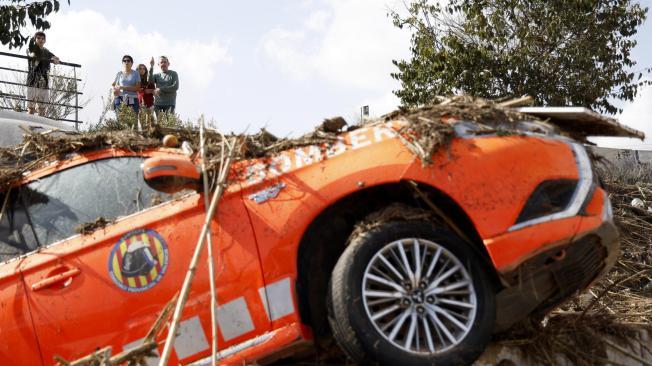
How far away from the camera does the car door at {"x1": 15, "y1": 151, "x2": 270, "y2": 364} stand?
4.52 metres

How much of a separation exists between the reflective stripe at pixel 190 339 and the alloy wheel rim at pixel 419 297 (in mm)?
937

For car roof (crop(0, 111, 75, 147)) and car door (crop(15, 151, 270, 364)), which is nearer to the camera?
car door (crop(15, 151, 270, 364))

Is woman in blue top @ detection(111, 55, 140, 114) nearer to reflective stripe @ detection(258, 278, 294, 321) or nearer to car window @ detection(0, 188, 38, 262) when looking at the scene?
car window @ detection(0, 188, 38, 262)

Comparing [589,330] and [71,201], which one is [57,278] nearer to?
[71,201]

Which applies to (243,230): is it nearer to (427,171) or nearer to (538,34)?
(427,171)

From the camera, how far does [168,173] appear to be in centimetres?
445

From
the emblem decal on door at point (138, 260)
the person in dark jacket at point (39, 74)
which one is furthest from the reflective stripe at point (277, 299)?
the person in dark jacket at point (39, 74)

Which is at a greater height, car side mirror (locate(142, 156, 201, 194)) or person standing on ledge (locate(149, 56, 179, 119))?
person standing on ledge (locate(149, 56, 179, 119))

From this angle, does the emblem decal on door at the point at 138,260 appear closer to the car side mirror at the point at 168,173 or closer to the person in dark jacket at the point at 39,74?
the car side mirror at the point at 168,173

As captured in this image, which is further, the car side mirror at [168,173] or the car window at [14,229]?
the car window at [14,229]

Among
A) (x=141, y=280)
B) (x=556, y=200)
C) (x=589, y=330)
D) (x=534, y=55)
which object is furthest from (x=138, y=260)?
(x=534, y=55)

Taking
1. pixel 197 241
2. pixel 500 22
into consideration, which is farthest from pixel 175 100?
pixel 500 22

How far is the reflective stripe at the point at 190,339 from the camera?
14.9 feet

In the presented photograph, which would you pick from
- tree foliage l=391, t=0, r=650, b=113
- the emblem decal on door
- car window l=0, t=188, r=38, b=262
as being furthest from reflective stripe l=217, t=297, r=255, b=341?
tree foliage l=391, t=0, r=650, b=113
